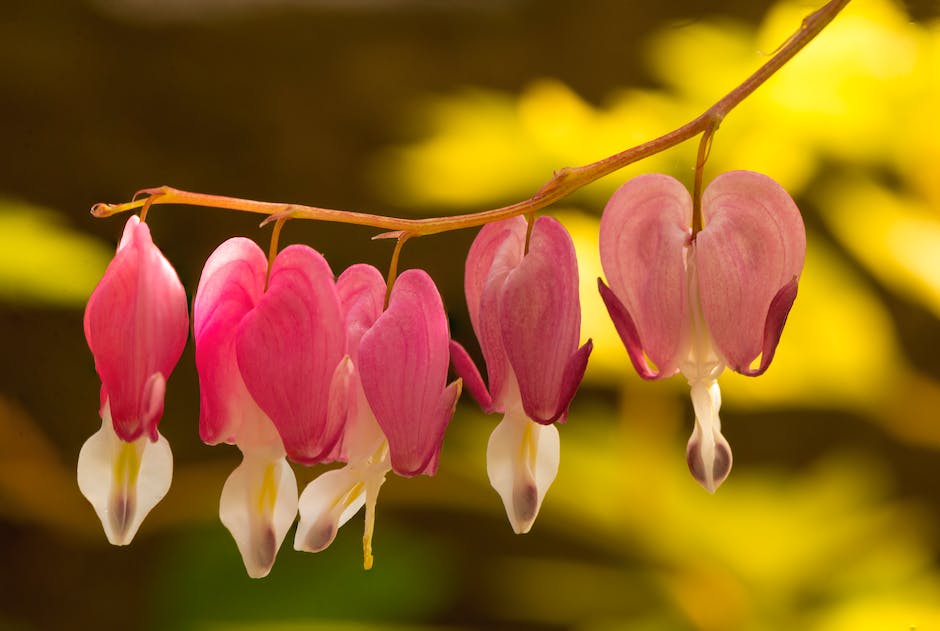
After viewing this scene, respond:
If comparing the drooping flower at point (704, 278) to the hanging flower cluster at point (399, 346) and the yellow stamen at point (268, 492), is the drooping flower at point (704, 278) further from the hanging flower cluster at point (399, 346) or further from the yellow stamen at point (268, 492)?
the yellow stamen at point (268, 492)

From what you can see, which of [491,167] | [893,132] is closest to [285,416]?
[491,167]

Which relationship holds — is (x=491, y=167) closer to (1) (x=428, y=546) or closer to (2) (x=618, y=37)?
(2) (x=618, y=37)

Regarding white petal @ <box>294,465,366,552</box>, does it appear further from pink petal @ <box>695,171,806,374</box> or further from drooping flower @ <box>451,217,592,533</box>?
pink petal @ <box>695,171,806,374</box>

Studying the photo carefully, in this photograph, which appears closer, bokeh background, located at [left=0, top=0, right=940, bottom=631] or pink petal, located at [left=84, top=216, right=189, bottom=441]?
pink petal, located at [left=84, top=216, right=189, bottom=441]

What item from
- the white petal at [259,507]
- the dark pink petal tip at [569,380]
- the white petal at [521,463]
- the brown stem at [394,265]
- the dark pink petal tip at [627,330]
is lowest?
the white petal at [259,507]

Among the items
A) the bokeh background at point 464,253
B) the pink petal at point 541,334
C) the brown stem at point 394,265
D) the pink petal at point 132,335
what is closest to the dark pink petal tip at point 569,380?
the pink petal at point 541,334

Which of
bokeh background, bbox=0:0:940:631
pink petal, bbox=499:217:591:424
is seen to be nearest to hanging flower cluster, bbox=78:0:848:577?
pink petal, bbox=499:217:591:424

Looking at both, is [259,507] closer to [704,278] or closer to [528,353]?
[528,353]
